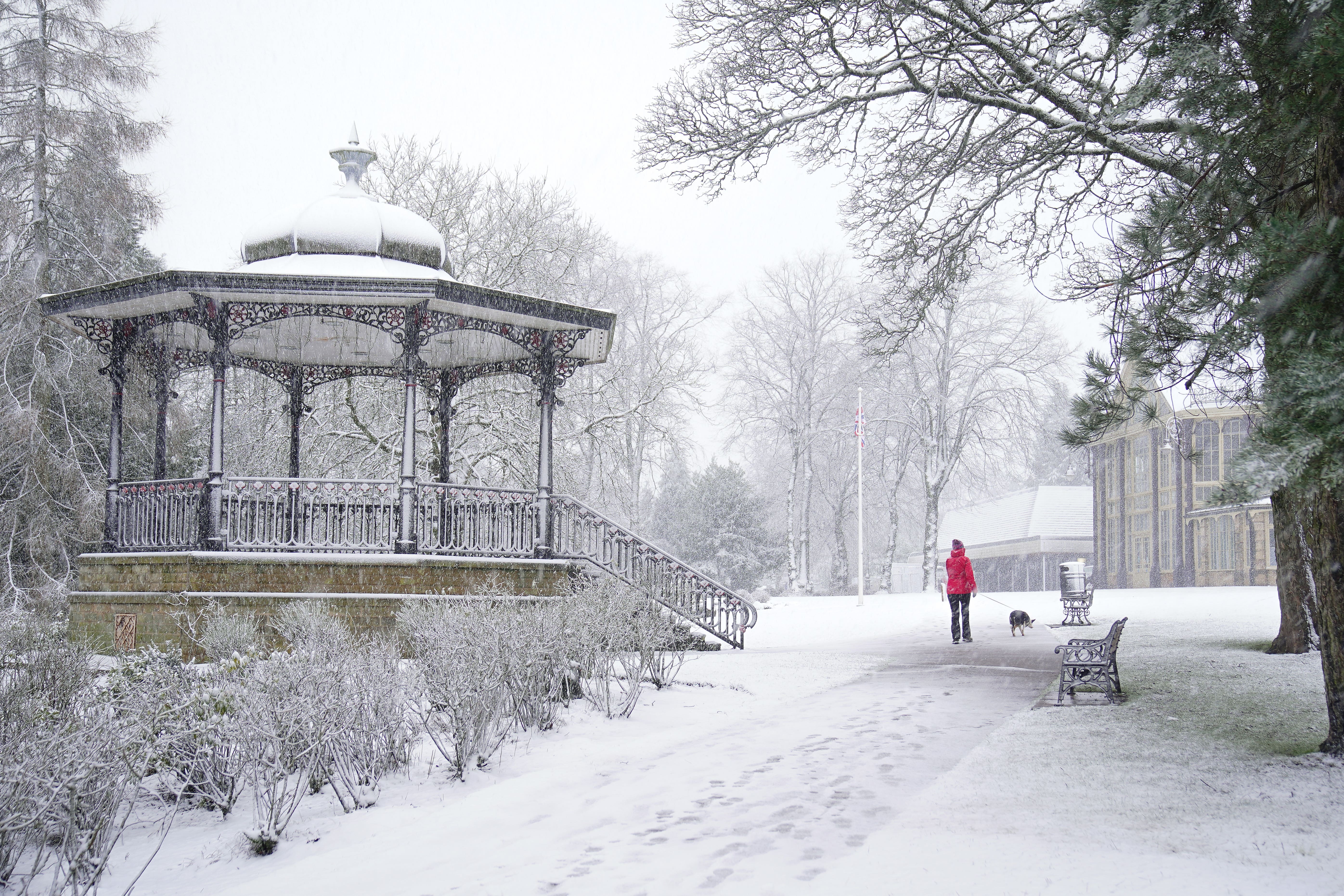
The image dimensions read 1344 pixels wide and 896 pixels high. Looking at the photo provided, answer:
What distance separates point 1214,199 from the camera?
7.05 metres

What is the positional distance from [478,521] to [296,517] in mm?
2356

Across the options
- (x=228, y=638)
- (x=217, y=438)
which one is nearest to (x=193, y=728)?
(x=228, y=638)

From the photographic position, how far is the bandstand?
503 inches

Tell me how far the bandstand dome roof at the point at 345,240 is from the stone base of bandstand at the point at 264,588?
12.9 feet

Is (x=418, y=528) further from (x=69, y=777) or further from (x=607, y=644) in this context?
(x=69, y=777)

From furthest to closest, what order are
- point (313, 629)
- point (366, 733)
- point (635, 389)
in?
point (635, 389)
point (313, 629)
point (366, 733)

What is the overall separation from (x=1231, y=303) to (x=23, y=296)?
70.3ft

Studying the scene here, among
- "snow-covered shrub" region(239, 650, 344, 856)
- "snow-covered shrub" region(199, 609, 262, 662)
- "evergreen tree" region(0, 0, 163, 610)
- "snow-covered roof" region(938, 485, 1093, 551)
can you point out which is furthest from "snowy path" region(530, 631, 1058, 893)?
"snow-covered roof" region(938, 485, 1093, 551)

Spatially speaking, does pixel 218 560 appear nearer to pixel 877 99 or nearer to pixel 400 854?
pixel 400 854

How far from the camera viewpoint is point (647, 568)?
50.5 ft

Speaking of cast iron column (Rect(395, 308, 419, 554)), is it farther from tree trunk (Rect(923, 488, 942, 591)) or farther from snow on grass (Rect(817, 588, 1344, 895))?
tree trunk (Rect(923, 488, 942, 591))

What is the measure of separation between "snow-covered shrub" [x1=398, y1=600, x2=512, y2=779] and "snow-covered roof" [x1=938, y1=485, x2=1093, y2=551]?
40.5 m

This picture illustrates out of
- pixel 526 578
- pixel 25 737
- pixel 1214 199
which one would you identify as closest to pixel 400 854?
pixel 25 737

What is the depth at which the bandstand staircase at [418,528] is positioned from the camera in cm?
1310
